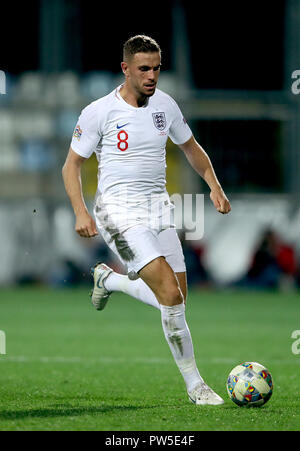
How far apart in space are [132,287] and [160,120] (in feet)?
4.86

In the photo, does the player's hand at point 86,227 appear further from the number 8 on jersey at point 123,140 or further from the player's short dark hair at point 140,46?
the player's short dark hair at point 140,46

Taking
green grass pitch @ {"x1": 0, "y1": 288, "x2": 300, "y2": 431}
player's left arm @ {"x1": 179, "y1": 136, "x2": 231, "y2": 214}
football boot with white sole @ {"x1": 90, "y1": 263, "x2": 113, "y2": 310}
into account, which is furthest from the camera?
football boot with white sole @ {"x1": 90, "y1": 263, "x2": 113, "y2": 310}

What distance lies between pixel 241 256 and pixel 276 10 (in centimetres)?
766

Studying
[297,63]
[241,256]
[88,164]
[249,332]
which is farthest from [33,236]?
Answer: [249,332]

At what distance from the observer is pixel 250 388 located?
7.02m

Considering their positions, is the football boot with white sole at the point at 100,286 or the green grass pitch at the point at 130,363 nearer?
the green grass pitch at the point at 130,363

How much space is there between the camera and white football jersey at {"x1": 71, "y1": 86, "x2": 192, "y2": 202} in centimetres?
727

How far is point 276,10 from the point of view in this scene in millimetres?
28219

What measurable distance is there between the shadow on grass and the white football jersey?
1.56 meters

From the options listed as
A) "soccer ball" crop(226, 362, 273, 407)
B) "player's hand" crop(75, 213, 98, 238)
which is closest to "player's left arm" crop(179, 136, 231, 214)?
"player's hand" crop(75, 213, 98, 238)

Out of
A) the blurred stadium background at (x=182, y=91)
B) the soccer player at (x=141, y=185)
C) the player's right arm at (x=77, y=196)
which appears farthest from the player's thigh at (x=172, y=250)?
the blurred stadium background at (x=182, y=91)

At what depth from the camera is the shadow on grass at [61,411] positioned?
6543 millimetres

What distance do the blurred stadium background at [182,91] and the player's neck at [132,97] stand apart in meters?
18.6

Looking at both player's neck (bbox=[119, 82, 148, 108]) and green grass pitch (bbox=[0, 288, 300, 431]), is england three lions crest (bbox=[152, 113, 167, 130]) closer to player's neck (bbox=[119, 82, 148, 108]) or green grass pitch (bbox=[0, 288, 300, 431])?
player's neck (bbox=[119, 82, 148, 108])
